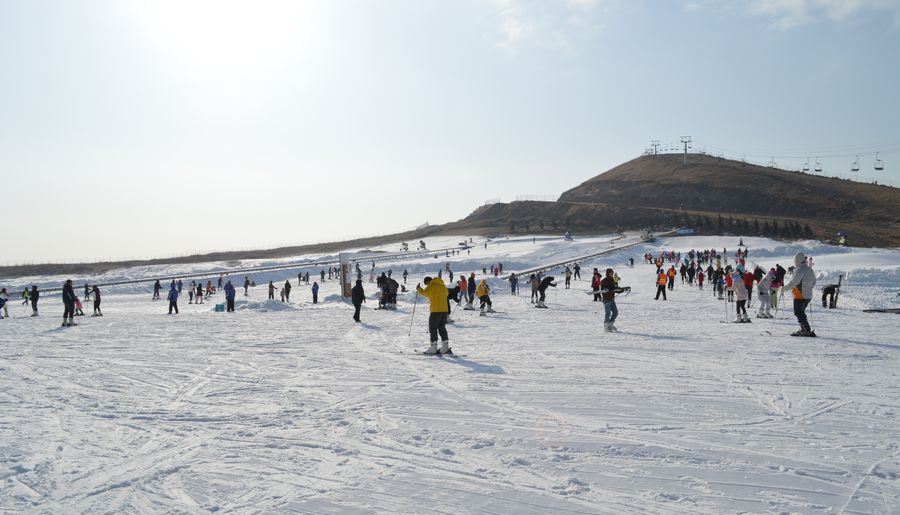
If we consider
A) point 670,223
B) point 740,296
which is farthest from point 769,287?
point 670,223

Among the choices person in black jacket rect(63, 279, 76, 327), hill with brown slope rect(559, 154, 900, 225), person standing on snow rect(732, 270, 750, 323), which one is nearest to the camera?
person standing on snow rect(732, 270, 750, 323)

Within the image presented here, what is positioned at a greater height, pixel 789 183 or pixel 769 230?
pixel 789 183

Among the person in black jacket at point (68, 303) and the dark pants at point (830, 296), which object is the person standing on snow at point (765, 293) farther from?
the person in black jacket at point (68, 303)

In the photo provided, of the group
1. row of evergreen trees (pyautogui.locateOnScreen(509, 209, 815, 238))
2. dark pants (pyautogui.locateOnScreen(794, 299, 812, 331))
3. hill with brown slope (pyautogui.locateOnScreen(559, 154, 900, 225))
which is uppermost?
hill with brown slope (pyautogui.locateOnScreen(559, 154, 900, 225))

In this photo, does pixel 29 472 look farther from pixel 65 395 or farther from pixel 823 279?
pixel 823 279

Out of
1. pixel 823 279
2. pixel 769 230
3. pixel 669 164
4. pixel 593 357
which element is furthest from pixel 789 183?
pixel 593 357

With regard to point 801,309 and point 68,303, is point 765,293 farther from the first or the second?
point 68,303

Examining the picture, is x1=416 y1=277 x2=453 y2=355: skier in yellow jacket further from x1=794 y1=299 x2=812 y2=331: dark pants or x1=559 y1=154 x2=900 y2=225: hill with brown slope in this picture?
x1=559 y1=154 x2=900 y2=225: hill with brown slope

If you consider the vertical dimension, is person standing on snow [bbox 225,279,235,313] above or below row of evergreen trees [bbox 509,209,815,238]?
below

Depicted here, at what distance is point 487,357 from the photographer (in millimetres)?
10641

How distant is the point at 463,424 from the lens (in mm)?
6309

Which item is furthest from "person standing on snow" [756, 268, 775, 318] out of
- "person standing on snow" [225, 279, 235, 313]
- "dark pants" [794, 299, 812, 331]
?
"person standing on snow" [225, 279, 235, 313]

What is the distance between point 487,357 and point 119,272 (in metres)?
63.5

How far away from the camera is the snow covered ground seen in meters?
4.55
